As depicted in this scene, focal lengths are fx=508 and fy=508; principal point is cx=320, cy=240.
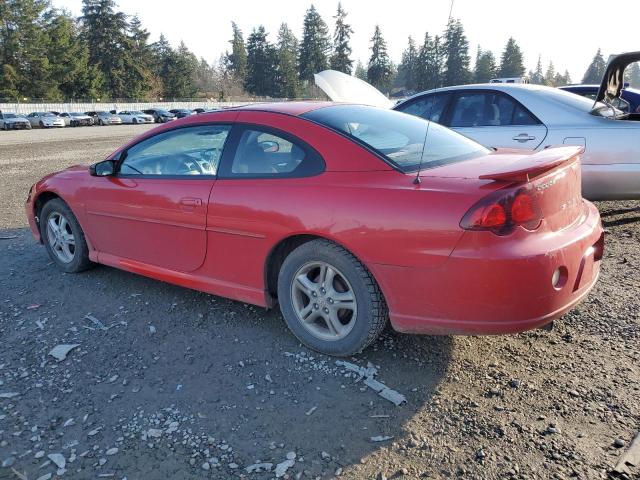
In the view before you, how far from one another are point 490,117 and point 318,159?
3.47 metres

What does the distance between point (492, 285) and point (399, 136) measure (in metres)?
1.27

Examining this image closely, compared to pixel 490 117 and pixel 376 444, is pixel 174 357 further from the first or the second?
pixel 490 117

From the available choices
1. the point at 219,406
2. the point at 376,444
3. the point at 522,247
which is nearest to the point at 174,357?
the point at 219,406

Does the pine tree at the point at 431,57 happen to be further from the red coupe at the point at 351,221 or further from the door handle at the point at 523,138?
the red coupe at the point at 351,221

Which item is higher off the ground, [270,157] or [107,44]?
[107,44]

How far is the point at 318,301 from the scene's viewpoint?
10.2 ft

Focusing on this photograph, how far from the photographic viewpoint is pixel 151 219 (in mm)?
3805

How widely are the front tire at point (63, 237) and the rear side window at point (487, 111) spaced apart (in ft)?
14.1

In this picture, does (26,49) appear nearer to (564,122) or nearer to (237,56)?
(237,56)

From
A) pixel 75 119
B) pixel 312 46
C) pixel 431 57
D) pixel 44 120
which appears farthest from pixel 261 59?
pixel 431 57

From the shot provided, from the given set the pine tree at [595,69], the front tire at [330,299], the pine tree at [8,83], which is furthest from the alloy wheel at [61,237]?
the pine tree at [595,69]

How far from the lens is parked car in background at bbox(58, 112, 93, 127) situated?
44.2 meters

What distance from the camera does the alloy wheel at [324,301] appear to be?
3.01m

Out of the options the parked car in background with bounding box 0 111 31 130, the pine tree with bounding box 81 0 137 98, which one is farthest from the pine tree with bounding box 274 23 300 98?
the parked car in background with bounding box 0 111 31 130
